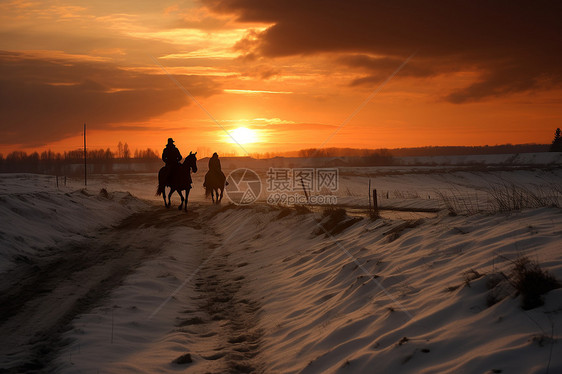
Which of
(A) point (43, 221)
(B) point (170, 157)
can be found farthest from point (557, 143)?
(A) point (43, 221)

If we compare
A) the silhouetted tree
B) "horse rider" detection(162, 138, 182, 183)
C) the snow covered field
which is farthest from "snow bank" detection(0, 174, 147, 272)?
the silhouetted tree

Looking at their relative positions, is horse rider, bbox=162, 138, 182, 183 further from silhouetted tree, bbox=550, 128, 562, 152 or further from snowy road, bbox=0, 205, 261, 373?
silhouetted tree, bbox=550, 128, 562, 152

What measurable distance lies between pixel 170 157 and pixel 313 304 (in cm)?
1924

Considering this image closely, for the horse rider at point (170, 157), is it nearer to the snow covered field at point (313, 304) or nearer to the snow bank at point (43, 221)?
the snow bank at point (43, 221)

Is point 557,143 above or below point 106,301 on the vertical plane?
above

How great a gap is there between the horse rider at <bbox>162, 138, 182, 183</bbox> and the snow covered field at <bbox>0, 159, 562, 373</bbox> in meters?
11.6

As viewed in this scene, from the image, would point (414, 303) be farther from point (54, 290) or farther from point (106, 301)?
point (54, 290)

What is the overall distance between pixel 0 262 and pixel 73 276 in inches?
99.4

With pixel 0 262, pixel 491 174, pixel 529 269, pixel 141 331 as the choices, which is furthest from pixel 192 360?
pixel 491 174

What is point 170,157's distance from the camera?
25375 mm

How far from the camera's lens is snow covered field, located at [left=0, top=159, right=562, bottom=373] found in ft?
15.4

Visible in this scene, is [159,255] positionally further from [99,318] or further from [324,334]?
[324,334]

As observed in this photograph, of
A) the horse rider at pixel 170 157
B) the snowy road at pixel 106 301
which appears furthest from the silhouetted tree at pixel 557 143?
the snowy road at pixel 106 301

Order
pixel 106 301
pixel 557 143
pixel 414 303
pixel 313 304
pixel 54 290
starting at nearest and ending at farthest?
pixel 414 303 < pixel 313 304 < pixel 106 301 < pixel 54 290 < pixel 557 143
